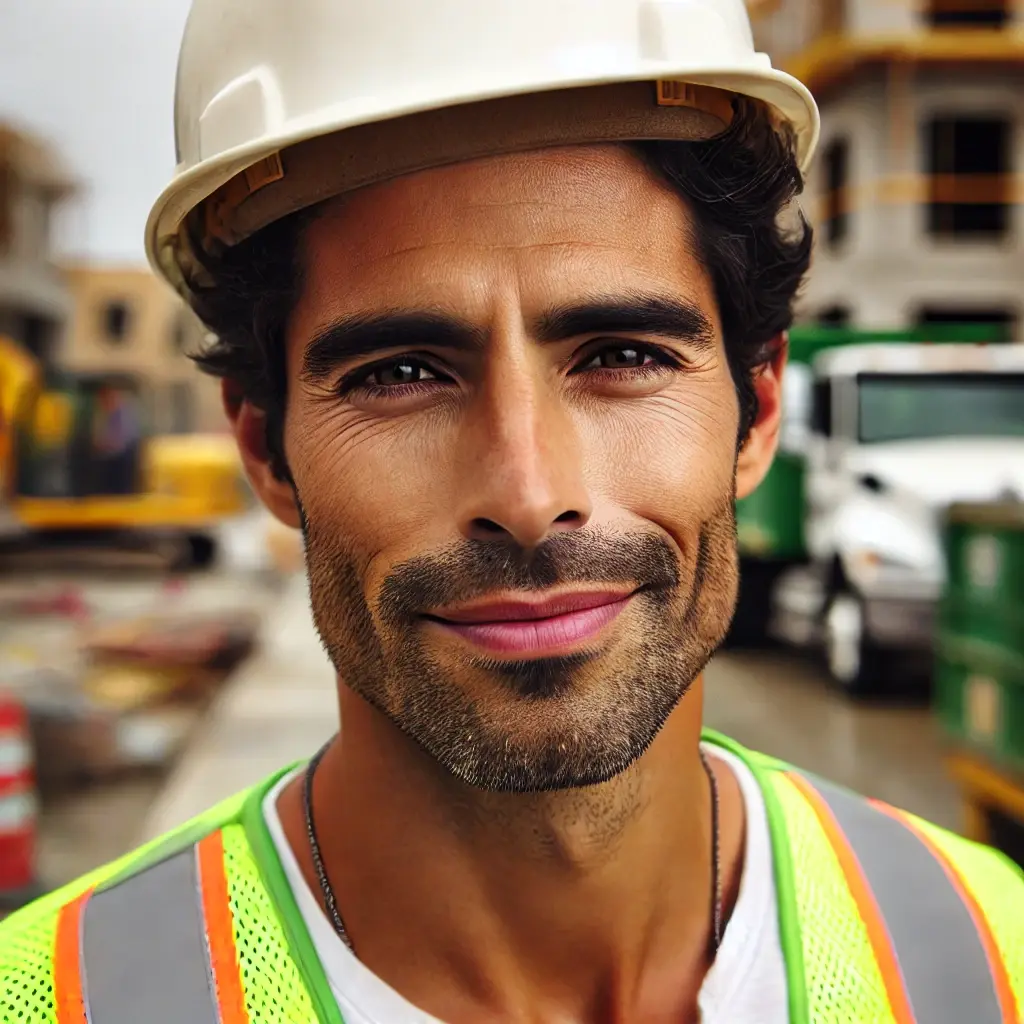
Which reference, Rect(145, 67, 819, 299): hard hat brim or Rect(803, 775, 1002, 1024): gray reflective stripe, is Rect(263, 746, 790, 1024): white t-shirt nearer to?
Rect(803, 775, 1002, 1024): gray reflective stripe

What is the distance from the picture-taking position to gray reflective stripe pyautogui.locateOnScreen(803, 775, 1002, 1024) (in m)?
1.40

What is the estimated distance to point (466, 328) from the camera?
4.20 ft

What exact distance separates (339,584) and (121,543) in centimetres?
1523

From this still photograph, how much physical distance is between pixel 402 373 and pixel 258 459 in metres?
0.38

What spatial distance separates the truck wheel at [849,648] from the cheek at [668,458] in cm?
552

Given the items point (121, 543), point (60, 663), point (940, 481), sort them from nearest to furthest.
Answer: point (940, 481) < point (60, 663) < point (121, 543)

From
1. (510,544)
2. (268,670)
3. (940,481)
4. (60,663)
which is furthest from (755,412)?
(60,663)

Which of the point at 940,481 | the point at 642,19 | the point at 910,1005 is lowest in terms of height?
the point at 940,481

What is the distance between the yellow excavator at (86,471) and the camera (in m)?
14.7

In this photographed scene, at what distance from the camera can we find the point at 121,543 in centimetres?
1570

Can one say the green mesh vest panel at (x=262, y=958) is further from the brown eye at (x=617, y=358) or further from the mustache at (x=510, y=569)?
the brown eye at (x=617, y=358)

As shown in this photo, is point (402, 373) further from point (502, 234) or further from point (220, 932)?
point (220, 932)

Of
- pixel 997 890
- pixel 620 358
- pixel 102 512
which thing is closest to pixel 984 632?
pixel 997 890

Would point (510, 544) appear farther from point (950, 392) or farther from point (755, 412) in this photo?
point (950, 392)
